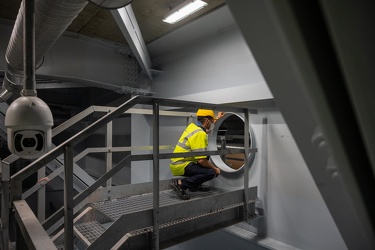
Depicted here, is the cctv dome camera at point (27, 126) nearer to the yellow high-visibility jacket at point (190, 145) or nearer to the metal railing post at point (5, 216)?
the metal railing post at point (5, 216)

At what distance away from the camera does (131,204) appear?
2717mm

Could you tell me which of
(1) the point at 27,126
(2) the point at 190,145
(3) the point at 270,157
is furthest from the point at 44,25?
(3) the point at 270,157

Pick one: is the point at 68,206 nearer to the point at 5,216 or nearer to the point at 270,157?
the point at 5,216

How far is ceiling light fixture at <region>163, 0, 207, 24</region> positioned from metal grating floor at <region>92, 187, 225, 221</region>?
239cm

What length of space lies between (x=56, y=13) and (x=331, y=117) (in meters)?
1.95

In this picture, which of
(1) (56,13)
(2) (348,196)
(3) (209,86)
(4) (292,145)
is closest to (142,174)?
(3) (209,86)

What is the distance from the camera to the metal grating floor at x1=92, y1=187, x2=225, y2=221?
246 centimetres

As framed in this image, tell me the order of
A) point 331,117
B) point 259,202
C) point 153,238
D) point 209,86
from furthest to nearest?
point 209,86 < point 259,202 < point 153,238 < point 331,117

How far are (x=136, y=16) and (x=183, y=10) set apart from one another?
738 mm

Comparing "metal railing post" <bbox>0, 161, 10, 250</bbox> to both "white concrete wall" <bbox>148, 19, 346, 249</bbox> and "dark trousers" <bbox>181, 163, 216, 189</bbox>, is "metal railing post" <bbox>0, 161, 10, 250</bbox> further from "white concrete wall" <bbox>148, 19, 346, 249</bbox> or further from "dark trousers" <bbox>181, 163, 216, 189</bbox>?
"white concrete wall" <bbox>148, 19, 346, 249</bbox>

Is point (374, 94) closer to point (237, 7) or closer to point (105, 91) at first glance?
point (237, 7)

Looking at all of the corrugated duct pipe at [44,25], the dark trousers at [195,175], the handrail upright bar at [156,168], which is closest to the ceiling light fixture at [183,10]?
the corrugated duct pipe at [44,25]

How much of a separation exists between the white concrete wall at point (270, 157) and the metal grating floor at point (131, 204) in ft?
3.43

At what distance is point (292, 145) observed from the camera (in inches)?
120
